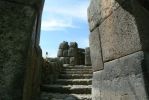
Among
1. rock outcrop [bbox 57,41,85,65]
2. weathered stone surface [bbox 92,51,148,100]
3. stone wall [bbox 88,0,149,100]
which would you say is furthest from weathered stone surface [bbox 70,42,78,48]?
weathered stone surface [bbox 92,51,148,100]

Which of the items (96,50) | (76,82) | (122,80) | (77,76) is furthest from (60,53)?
(122,80)

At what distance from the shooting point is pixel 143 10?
262 cm

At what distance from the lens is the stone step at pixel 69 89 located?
613cm

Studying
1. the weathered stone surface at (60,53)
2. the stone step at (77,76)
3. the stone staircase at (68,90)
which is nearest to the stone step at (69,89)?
the stone staircase at (68,90)

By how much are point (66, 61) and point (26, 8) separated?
10.7 m

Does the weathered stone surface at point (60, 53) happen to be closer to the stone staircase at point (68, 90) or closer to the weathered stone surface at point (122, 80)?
the stone staircase at point (68, 90)

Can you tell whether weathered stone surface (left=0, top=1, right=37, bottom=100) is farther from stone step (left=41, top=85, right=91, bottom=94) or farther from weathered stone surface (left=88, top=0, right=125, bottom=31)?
stone step (left=41, top=85, right=91, bottom=94)

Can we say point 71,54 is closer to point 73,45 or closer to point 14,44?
point 73,45

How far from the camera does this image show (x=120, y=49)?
2.85 meters

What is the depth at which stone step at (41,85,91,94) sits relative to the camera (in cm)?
613

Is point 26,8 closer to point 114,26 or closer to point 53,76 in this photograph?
point 114,26

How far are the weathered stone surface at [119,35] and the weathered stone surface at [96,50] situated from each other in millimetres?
127

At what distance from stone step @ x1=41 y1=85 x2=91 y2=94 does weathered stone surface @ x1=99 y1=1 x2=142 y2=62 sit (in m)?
2.97

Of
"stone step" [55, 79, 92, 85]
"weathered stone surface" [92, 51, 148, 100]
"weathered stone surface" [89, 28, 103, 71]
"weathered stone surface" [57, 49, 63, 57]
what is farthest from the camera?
"weathered stone surface" [57, 49, 63, 57]
